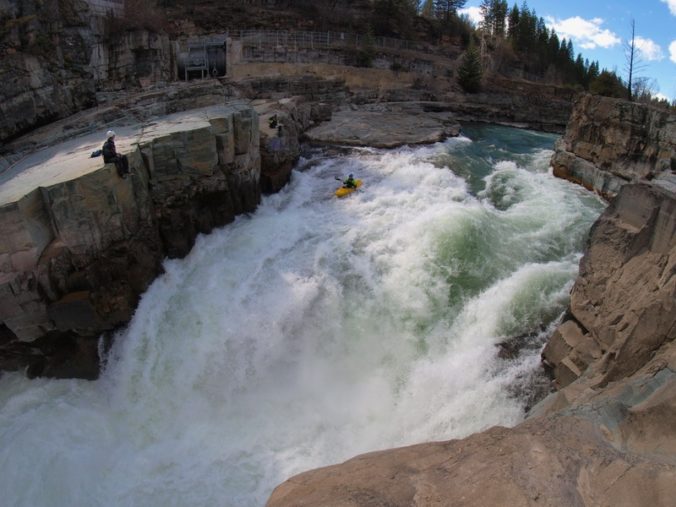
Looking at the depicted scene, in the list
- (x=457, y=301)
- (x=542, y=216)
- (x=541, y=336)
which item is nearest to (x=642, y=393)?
(x=541, y=336)

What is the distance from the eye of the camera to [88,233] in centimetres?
1077

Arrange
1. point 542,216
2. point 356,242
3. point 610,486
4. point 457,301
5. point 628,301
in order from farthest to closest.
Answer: point 542,216 → point 356,242 → point 457,301 → point 628,301 → point 610,486

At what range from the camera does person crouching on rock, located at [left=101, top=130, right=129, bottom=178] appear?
10875 millimetres

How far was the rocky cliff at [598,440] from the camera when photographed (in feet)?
14.1

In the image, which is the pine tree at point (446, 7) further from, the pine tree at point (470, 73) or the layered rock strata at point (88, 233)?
the layered rock strata at point (88, 233)

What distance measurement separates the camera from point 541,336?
9.91 m

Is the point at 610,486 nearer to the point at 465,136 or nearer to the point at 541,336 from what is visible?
the point at 541,336

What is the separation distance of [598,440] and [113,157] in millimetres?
10913

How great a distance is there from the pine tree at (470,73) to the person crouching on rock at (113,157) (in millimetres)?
33127

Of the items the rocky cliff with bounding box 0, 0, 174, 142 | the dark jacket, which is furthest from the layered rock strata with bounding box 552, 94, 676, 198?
the rocky cliff with bounding box 0, 0, 174, 142

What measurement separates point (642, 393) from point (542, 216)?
10.4 metres

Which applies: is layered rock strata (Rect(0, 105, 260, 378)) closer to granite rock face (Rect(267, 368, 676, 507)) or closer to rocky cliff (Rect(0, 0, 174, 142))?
rocky cliff (Rect(0, 0, 174, 142))

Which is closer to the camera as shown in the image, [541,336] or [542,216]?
[541,336]

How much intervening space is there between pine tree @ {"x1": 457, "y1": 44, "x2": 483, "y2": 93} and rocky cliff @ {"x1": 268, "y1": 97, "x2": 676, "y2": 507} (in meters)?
32.8
